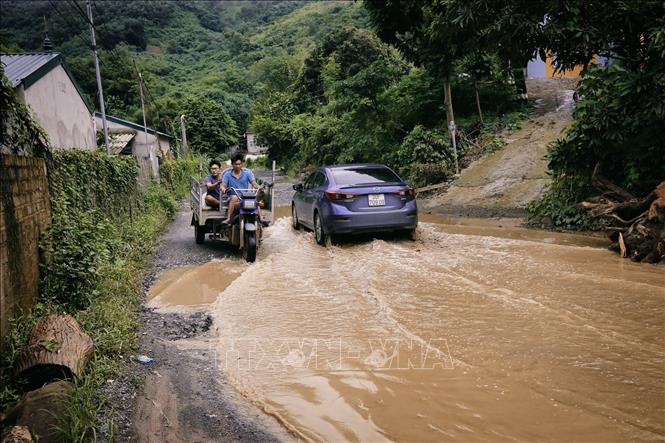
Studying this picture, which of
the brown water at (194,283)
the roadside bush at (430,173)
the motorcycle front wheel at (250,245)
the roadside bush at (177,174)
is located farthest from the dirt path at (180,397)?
the roadside bush at (177,174)

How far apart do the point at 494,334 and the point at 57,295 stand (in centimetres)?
448

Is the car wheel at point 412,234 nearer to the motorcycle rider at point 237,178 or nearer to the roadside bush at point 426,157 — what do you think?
the motorcycle rider at point 237,178

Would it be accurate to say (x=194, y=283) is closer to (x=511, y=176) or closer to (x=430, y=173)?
(x=511, y=176)

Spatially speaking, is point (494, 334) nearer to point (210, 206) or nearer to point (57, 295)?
point (57, 295)

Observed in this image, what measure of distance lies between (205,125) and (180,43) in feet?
129

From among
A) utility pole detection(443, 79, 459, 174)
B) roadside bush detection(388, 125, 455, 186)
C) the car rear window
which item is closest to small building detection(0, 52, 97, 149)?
the car rear window

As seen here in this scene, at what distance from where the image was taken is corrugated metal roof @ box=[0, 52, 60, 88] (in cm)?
1501

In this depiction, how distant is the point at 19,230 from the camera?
4715 mm

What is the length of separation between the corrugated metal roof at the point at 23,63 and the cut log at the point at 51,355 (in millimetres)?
13018

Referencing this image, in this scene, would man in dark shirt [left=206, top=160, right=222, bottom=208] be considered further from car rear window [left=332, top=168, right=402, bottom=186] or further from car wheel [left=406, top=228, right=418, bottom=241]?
car wheel [left=406, top=228, right=418, bottom=241]

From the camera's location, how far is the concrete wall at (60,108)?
16344 mm

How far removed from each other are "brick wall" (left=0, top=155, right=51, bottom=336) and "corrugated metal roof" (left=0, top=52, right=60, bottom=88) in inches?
438

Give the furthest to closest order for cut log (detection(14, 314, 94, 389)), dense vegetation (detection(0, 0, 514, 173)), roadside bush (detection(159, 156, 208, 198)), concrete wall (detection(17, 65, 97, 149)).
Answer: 1. roadside bush (detection(159, 156, 208, 198))
2. dense vegetation (detection(0, 0, 514, 173))
3. concrete wall (detection(17, 65, 97, 149))
4. cut log (detection(14, 314, 94, 389))

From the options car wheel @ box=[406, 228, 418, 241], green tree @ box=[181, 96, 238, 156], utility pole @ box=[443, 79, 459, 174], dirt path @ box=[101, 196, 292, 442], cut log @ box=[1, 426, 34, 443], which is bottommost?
dirt path @ box=[101, 196, 292, 442]
